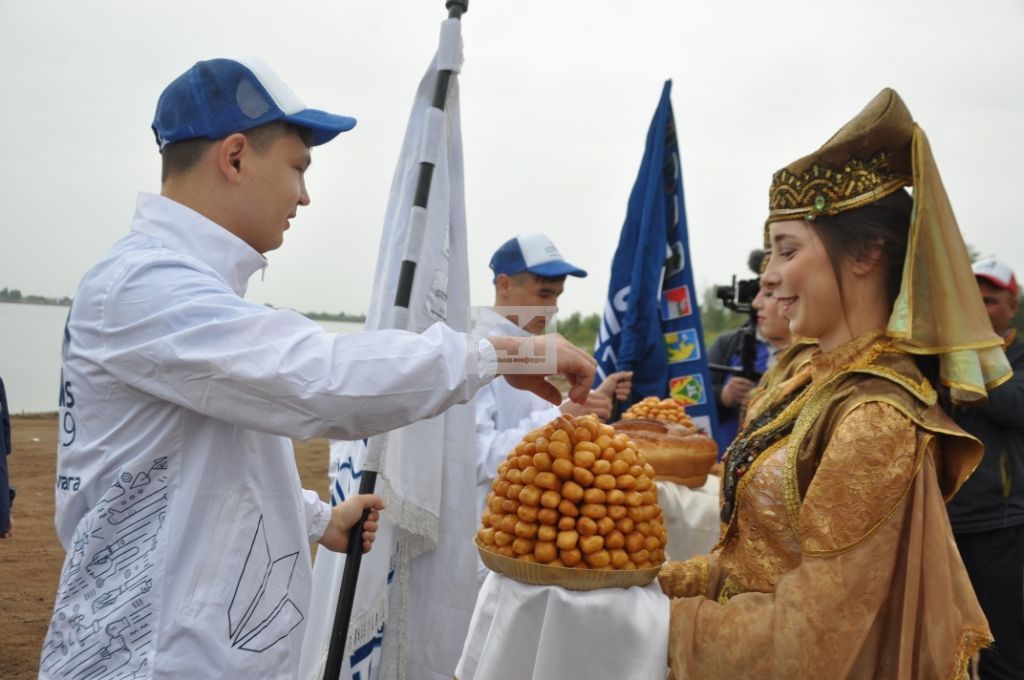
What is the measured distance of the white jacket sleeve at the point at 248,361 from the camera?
1.63m

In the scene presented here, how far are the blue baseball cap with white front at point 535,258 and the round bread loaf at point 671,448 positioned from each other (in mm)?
1042

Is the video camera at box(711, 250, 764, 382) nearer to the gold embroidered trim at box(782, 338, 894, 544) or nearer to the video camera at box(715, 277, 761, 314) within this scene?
the video camera at box(715, 277, 761, 314)

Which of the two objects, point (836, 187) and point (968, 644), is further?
point (836, 187)

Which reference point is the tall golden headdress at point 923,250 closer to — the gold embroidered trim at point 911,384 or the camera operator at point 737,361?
the gold embroidered trim at point 911,384

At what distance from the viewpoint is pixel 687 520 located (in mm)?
4301

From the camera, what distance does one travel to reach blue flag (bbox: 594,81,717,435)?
5.48m

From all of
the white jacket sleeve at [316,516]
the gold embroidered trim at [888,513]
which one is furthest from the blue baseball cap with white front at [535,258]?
the gold embroidered trim at [888,513]

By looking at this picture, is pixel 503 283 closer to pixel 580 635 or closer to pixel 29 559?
pixel 580 635

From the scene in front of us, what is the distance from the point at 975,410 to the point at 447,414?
10.1 feet

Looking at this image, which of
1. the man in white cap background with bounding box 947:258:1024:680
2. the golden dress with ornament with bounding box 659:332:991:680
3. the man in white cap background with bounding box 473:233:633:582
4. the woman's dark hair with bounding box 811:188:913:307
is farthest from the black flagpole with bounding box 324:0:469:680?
the man in white cap background with bounding box 947:258:1024:680

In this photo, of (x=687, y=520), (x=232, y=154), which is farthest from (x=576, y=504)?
(x=687, y=520)

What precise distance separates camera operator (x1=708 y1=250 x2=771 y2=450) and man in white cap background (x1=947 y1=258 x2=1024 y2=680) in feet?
5.77

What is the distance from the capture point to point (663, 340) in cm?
555

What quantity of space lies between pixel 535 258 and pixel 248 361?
3.34 m
